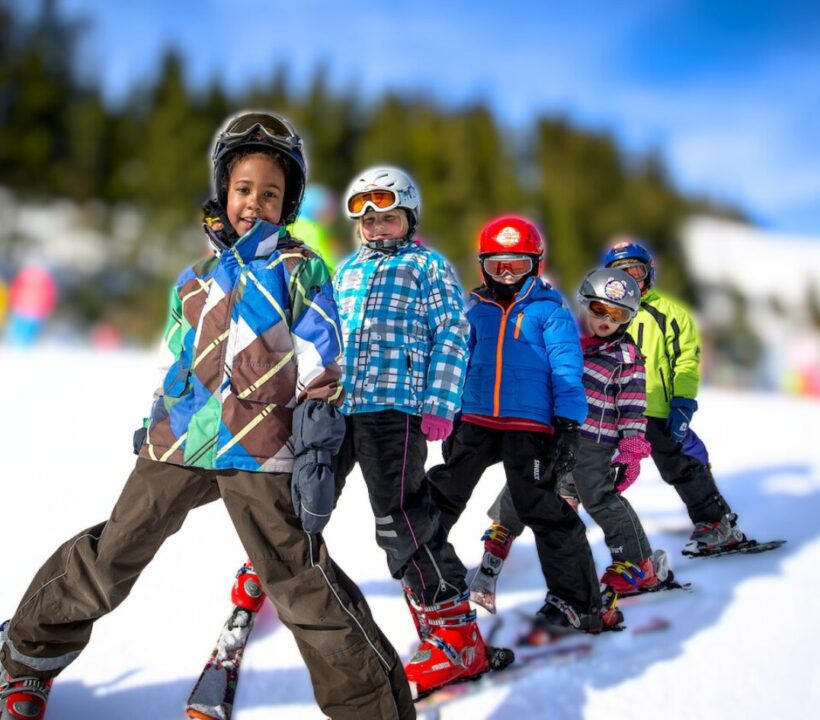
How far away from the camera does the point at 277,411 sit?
7.00ft

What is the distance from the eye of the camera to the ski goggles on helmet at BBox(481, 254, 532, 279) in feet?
10.3

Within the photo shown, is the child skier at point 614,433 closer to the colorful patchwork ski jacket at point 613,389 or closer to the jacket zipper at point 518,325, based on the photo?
the colorful patchwork ski jacket at point 613,389

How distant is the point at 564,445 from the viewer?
2.98 metres

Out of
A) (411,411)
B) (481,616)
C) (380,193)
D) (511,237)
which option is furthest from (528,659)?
(380,193)

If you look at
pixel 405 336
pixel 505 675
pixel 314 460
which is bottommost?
pixel 505 675

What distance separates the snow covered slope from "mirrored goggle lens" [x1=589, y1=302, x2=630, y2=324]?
1445mm

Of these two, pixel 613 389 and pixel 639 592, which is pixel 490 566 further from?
pixel 613 389

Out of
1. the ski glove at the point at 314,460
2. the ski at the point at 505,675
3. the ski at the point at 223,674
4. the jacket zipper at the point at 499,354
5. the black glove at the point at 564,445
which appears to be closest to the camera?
the ski glove at the point at 314,460

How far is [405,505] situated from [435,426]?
0.32m

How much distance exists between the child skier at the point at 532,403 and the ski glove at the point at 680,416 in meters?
0.40

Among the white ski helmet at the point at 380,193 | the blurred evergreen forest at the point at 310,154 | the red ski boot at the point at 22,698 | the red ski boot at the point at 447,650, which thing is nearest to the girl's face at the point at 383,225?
the white ski helmet at the point at 380,193

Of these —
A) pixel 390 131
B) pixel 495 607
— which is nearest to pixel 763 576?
pixel 495 607

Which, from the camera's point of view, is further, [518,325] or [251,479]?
[518,325]

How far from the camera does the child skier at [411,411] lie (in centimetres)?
274
